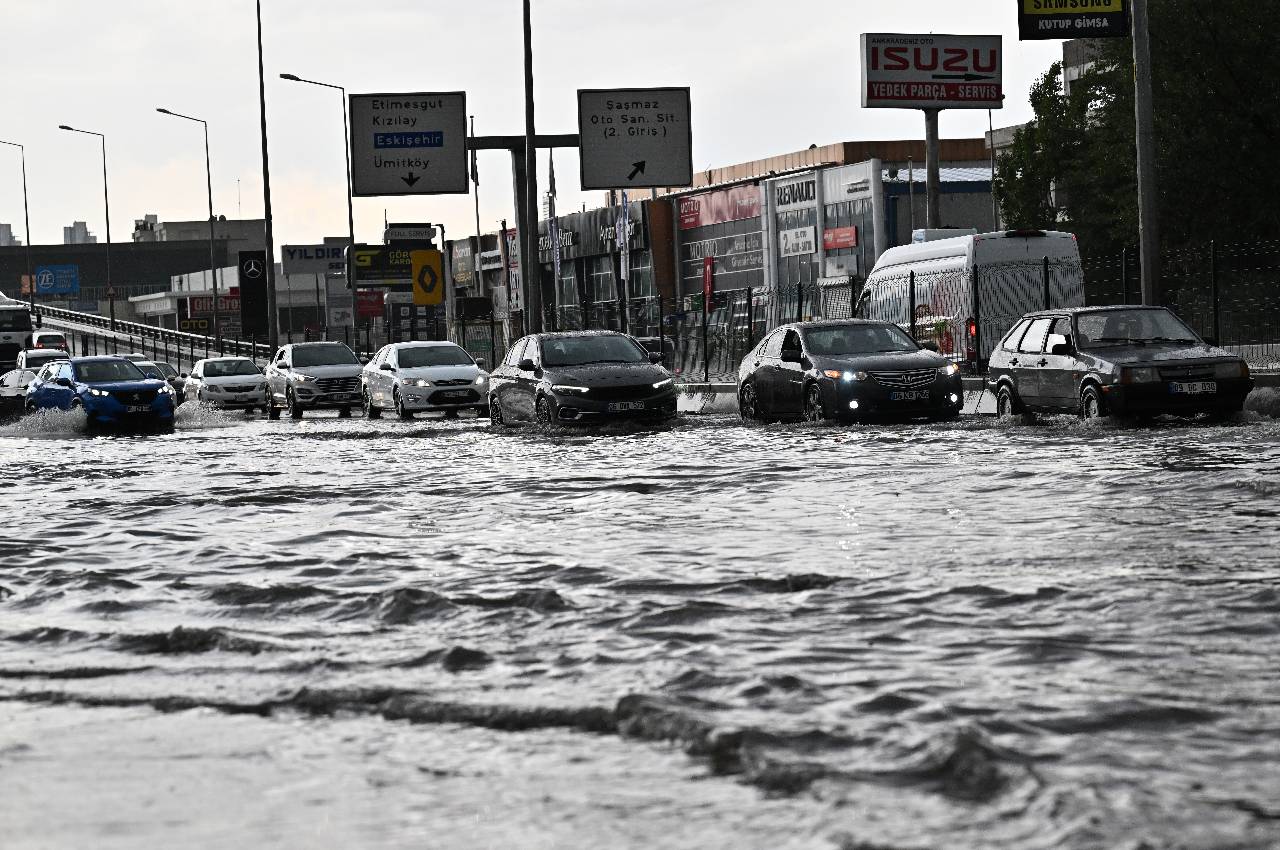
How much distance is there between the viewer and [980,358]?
30.8 metres

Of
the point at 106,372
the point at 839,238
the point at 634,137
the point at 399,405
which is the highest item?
the point at 634,137

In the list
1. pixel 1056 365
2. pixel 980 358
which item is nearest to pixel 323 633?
pixel 1056 365

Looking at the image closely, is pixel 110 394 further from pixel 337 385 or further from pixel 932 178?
pixel 932 178

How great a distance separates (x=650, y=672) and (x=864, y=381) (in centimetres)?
1677

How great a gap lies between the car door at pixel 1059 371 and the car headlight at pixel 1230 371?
145 cm

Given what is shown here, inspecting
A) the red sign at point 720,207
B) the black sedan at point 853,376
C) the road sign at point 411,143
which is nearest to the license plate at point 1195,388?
the black sedan at point 853,376

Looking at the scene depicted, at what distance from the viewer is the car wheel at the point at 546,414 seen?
2631 cm

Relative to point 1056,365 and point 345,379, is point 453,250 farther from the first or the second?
point 1056,365

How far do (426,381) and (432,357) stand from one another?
4.16 feet

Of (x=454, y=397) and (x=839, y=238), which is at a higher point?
(x=839, y=238)

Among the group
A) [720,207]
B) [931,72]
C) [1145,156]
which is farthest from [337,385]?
[720,207]

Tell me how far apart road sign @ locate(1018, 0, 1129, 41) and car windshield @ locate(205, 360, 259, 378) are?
72.3 ft

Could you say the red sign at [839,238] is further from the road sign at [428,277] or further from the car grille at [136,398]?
the car grille at [136,398]

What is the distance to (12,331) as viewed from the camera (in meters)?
72.7
